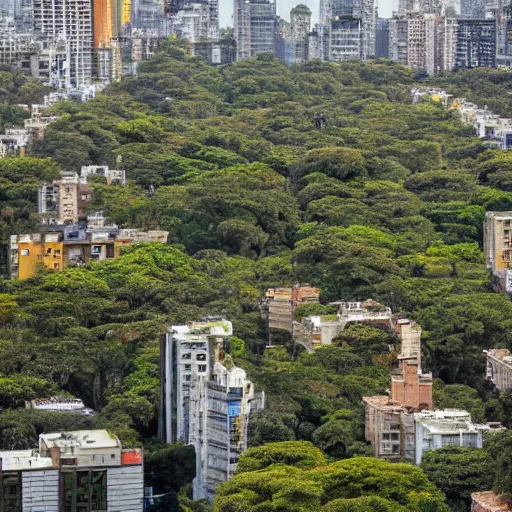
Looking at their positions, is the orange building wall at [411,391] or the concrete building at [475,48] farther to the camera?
the concrete building at [475,48]

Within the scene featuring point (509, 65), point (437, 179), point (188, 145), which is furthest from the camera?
point (509, 65)

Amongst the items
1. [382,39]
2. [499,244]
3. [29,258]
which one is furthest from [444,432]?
[382,39]

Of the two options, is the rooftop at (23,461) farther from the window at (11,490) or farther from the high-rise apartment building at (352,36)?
the high-rise apartment building at (352,36)

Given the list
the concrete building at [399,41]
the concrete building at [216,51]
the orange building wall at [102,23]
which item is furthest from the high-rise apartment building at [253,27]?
the orange building wall at [102,23]

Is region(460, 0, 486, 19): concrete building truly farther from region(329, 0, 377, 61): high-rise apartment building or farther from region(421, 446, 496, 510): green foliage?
region(421, 446, 496, 510): green foliage


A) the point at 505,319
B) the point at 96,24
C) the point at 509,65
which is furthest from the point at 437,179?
the point at 509,65

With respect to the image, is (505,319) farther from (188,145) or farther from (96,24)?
(96,24)

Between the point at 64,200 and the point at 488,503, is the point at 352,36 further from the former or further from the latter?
the point at 488,503
